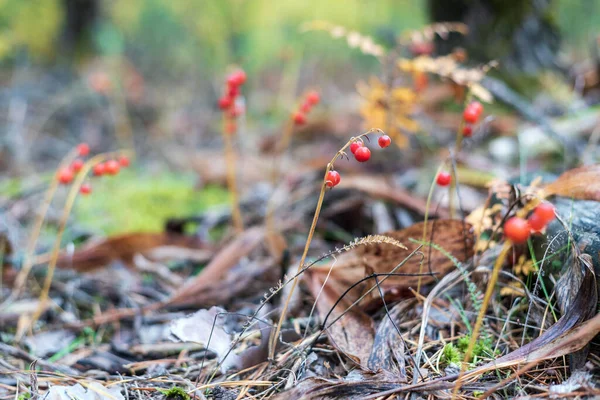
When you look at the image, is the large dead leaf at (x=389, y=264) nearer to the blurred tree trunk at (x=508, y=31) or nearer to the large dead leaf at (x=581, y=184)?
the large dead leaf at (x=581, y=184)

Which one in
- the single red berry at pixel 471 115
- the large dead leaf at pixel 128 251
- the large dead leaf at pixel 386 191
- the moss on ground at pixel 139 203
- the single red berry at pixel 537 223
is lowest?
the moss on ground at pixel 139 203

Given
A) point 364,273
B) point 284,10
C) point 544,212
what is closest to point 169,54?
point 284,10

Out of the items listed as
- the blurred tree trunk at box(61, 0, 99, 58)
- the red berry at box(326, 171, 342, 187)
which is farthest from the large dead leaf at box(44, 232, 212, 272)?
the blurred tree trunk at box(61, 0, 99, 58)

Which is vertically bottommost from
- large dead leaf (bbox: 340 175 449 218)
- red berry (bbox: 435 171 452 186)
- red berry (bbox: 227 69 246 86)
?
large dead leaf (bbox: 340 175 449 218)

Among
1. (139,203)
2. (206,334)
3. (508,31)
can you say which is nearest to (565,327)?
(206,334)

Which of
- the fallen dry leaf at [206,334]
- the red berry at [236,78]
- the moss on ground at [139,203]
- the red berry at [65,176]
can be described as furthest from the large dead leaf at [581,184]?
the moss on ground at [139,203]

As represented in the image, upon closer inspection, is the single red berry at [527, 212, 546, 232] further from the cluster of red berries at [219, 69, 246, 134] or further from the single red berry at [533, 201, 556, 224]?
the cluster of red berries at [219, 69, 246, 134]
